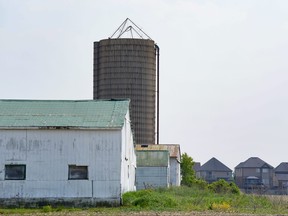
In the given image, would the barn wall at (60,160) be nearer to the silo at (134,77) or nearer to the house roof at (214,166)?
the silo at (134,77)

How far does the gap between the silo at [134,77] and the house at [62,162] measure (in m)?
30.4

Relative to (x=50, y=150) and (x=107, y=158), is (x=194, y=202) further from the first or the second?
(x=50, y=150)

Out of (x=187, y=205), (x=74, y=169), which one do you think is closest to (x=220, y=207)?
(x=187, y=205)

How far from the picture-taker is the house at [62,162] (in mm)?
31344

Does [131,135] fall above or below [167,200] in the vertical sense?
above

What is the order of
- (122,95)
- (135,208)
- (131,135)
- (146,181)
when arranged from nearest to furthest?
(135,208)
(131,135)
(146,181)
(122,95)

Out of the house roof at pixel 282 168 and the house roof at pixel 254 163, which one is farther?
the house roof at pixel 282 168

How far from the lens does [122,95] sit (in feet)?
204

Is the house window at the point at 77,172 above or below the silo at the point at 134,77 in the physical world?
below

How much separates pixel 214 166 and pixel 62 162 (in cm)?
11598

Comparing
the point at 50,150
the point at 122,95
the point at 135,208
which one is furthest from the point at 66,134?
the point at 122,95

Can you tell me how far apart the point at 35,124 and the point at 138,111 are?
30.9 meters

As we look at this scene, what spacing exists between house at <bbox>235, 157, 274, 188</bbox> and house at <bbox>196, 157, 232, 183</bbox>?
4167 millimetres

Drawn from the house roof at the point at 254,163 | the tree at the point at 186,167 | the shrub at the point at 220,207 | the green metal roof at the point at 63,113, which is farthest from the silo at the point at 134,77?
the house roof at the point at 254,163
